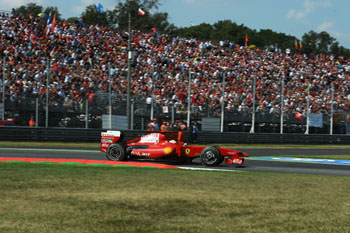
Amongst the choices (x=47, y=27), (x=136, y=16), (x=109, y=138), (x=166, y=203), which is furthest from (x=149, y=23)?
(x=166, y=203)

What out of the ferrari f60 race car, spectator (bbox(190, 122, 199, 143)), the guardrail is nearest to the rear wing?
the ferrari f60 race car

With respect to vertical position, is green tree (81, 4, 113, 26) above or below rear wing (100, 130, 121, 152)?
above

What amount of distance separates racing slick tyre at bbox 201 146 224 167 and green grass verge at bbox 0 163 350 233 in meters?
3.00

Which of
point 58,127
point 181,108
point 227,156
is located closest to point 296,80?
point 181,108

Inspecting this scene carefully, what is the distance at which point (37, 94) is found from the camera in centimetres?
2325

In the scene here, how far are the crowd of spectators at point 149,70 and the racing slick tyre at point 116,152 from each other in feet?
29.4

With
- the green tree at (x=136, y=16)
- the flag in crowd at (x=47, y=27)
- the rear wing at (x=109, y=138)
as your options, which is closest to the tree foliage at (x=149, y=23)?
the green tree at (x=136, y=16)

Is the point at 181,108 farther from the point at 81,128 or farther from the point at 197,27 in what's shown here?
the point at 197,27

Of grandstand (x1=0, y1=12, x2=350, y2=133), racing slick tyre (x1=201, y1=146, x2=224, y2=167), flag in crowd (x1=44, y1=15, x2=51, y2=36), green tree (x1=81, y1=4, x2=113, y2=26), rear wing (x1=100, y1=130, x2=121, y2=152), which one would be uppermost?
green tree (x1=81, y1=4, x2=113, y2=26)

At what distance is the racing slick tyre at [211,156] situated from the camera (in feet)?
47.1

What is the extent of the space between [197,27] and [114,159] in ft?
289

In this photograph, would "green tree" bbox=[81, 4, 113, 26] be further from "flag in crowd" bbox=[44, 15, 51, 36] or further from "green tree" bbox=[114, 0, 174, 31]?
"flag in crowd" bbox=[44, 15, 51, 36]

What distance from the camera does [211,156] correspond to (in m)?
14.4

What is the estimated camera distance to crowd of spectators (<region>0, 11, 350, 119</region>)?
24469mm
